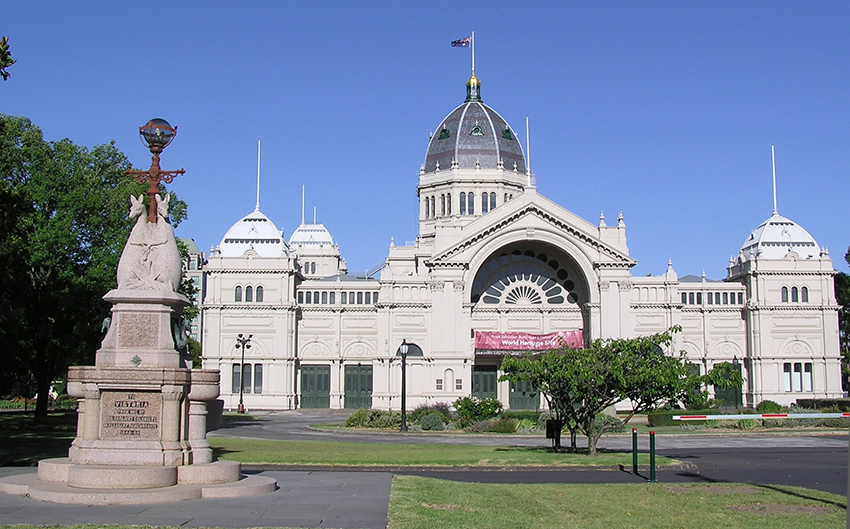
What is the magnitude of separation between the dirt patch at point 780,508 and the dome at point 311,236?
3562 inches

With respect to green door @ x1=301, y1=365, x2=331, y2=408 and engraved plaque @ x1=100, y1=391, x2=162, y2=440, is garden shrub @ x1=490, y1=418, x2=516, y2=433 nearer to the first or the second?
green door @ x1=301, y1=365, x2=331, y2=408

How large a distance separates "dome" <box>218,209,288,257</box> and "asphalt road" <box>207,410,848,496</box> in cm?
2108

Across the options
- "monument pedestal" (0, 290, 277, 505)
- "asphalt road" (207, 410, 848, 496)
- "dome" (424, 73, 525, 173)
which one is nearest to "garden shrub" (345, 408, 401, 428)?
"asphalt road" (207, 410, 848, 496)

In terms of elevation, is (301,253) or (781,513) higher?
(301,253)

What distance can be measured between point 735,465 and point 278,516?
18130 millimetres

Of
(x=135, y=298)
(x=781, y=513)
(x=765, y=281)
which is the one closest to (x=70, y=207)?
(x=135, y=298)

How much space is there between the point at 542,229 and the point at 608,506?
5461 centimetres

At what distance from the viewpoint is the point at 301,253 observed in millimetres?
104750

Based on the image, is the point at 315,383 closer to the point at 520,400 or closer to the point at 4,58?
the point at 520,400

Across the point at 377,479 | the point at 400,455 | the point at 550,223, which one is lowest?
the point at 400,455

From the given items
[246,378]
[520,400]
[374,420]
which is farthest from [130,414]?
[520,400]

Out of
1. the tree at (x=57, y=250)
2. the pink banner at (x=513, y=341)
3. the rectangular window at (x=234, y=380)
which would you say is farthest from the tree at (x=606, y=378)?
the rectangular window at (x=234, y=380)

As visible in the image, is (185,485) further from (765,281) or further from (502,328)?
(765,281)

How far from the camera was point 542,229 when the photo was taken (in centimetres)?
7125
